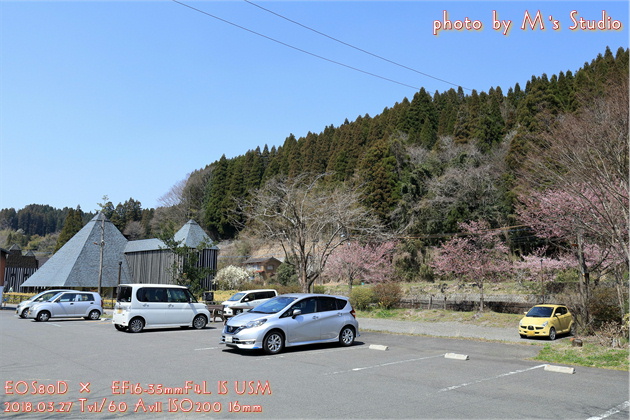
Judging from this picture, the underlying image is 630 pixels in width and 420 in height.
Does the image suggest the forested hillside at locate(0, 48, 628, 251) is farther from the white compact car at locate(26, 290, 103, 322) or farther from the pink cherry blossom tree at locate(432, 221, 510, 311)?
the white compact car at locate(26, 290, 103, 322)

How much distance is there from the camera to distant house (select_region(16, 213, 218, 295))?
49188 millimetres

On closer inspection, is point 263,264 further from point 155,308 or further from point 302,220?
point 155,308

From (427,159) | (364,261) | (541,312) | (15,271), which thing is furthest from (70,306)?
(15,271)

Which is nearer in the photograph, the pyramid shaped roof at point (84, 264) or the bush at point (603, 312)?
the bush at point (603, 312)

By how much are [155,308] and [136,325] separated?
0.92m

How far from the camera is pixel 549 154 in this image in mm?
16062

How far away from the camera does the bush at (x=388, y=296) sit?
31.2 m

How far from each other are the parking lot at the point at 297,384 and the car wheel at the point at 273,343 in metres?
0.23

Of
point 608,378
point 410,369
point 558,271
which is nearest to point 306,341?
point 410,369

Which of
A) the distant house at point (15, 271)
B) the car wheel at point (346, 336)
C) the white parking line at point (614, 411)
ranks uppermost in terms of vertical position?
the white parking line at point (614, 411)

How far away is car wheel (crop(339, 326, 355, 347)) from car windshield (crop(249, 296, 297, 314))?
1.98 m

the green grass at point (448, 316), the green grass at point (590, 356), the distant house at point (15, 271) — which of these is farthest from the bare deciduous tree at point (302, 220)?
the distant house at point (15, 271)

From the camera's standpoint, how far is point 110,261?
2141 inches

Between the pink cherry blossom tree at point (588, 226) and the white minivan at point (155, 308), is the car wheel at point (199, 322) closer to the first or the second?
the white minivan at point (155, 308)
